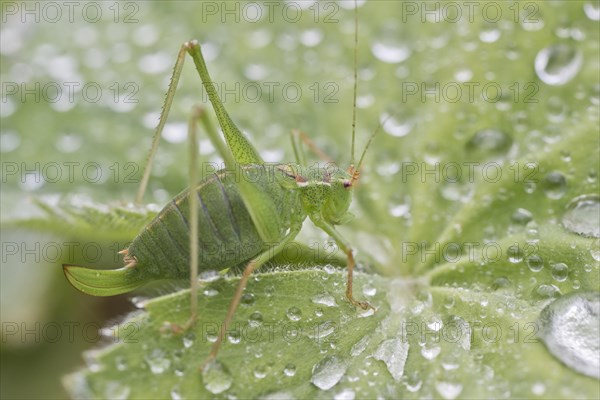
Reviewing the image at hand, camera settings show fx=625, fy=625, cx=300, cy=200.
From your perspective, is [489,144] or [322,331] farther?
[489,144]

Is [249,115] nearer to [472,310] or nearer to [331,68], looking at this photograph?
[331,68]

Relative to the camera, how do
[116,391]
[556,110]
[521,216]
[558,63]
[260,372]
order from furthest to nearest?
[558,63], [556,110], [521,216], [260,372], [116,391]

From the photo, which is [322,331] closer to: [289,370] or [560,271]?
[289,370]

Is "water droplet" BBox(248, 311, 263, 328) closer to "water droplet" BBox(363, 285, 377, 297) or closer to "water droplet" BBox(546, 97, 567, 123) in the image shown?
"water droplet" BBox(363, 285, 377, 297)

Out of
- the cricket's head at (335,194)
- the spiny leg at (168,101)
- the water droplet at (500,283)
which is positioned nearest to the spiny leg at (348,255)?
the cricket's head at (335,194)

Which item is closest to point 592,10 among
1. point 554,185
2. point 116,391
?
point 554,185

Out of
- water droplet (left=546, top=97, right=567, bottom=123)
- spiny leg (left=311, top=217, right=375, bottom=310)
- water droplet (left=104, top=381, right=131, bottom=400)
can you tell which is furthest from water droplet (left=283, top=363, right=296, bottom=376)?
water droplet (left=546, top=97, right=567, bottom=123)

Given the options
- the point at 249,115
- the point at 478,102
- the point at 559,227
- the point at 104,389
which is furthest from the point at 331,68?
the point at 104,389

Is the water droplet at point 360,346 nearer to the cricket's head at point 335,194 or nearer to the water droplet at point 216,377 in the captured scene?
the water droplet at point 216,377
